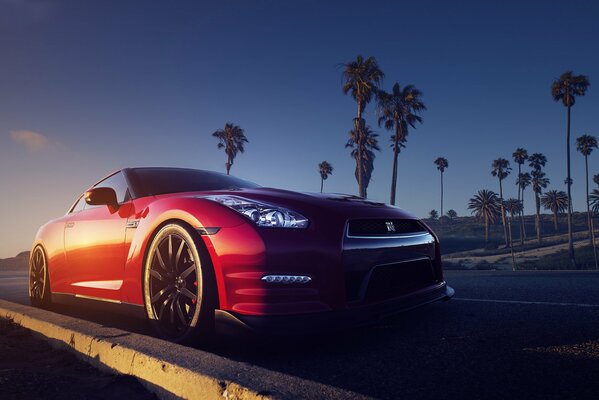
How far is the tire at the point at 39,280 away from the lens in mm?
5012

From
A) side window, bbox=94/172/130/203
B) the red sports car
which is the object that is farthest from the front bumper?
side window, bbox=94/172/130/203

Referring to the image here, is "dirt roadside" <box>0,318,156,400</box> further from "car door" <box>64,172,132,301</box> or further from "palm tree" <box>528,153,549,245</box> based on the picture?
"palm tree" <box>528,153,549,245</box>

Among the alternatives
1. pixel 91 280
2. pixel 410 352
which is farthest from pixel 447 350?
pixel 91 280

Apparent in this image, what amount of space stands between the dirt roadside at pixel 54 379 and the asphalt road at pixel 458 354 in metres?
0.63

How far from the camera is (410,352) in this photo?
2.51 m

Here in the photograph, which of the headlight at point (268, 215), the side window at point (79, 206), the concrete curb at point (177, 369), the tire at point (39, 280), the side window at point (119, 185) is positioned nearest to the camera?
the concrete curb at point (177, 369)

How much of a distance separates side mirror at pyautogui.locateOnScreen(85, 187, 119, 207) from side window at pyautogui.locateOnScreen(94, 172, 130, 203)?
13 centimetres

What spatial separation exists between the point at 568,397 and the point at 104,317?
4094 millimetres

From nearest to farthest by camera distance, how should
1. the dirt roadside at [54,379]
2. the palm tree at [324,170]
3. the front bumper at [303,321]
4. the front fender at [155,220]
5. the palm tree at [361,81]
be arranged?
the dirt roadside at [54,379]
the front bumper at [303,321]
the front fender at [155,220]
the palm tree at [361,81]
the palm tree at [324,170]

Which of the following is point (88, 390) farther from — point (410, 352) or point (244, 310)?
point (410, 352)

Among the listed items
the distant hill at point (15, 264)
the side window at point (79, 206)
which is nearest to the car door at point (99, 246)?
the side window at point (79, 206)

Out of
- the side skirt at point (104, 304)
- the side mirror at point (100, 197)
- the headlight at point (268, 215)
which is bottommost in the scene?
the side skirt at point (104, 304)

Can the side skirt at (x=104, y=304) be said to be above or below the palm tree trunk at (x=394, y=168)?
below

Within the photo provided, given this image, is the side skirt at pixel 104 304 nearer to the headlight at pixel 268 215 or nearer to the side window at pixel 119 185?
the side window at pixel 119 185
